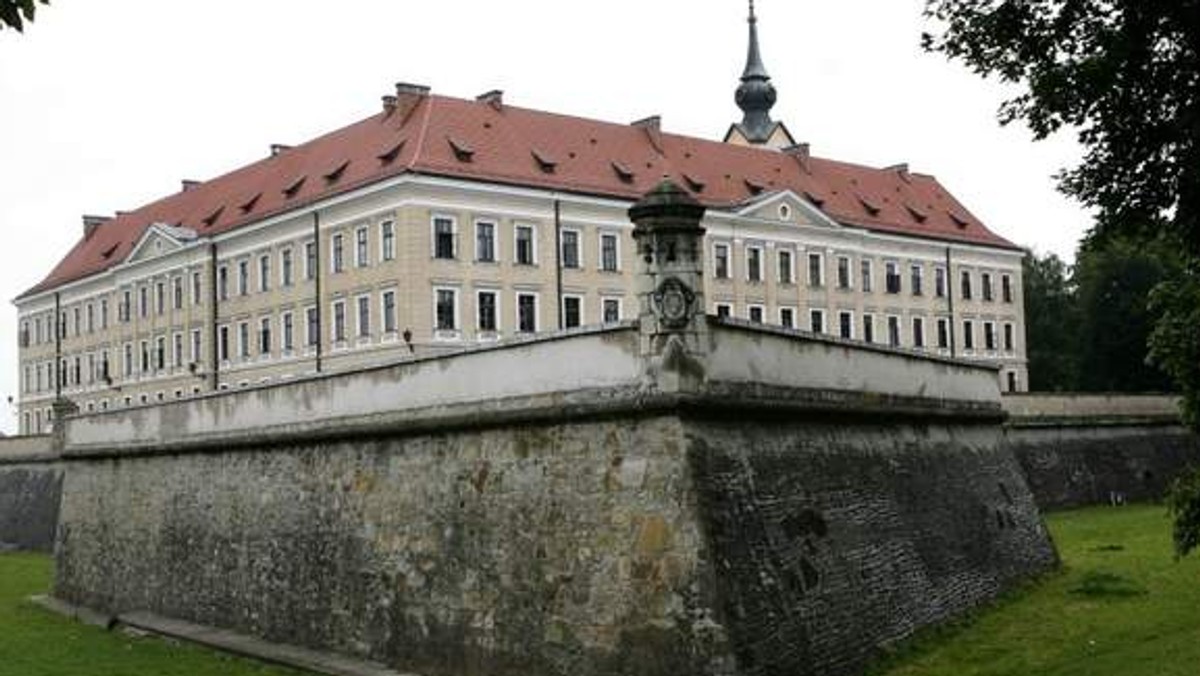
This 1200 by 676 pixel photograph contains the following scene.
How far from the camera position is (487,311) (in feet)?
169

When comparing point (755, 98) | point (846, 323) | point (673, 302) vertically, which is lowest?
point (673, 302)

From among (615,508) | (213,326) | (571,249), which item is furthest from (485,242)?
(615,508)

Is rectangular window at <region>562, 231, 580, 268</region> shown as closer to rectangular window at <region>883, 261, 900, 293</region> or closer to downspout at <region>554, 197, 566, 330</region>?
downspout at <region>554, 197, 566, 330</region>

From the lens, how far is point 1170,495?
480 inches

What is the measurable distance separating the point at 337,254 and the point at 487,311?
6.54 m

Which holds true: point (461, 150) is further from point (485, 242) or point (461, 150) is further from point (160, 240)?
point (160, 240)

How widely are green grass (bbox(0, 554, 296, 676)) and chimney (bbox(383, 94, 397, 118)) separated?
30.3 meters

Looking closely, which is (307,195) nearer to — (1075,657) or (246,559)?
(246,559)

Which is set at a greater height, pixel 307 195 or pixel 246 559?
pixel 307 195

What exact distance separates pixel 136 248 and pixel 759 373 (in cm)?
5557

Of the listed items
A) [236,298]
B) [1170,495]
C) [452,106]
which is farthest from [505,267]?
[1170,495]

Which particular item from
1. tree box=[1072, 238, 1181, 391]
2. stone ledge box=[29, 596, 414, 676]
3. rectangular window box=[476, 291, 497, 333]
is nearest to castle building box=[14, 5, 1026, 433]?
rectangular window box=[476, 291, 497, 333]

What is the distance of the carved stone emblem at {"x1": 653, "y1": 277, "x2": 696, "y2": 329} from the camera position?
1498 cm

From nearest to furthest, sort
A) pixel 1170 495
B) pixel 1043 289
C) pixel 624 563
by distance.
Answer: pixel 1170 495 < pixel 624 563 < pixel 1043 289
